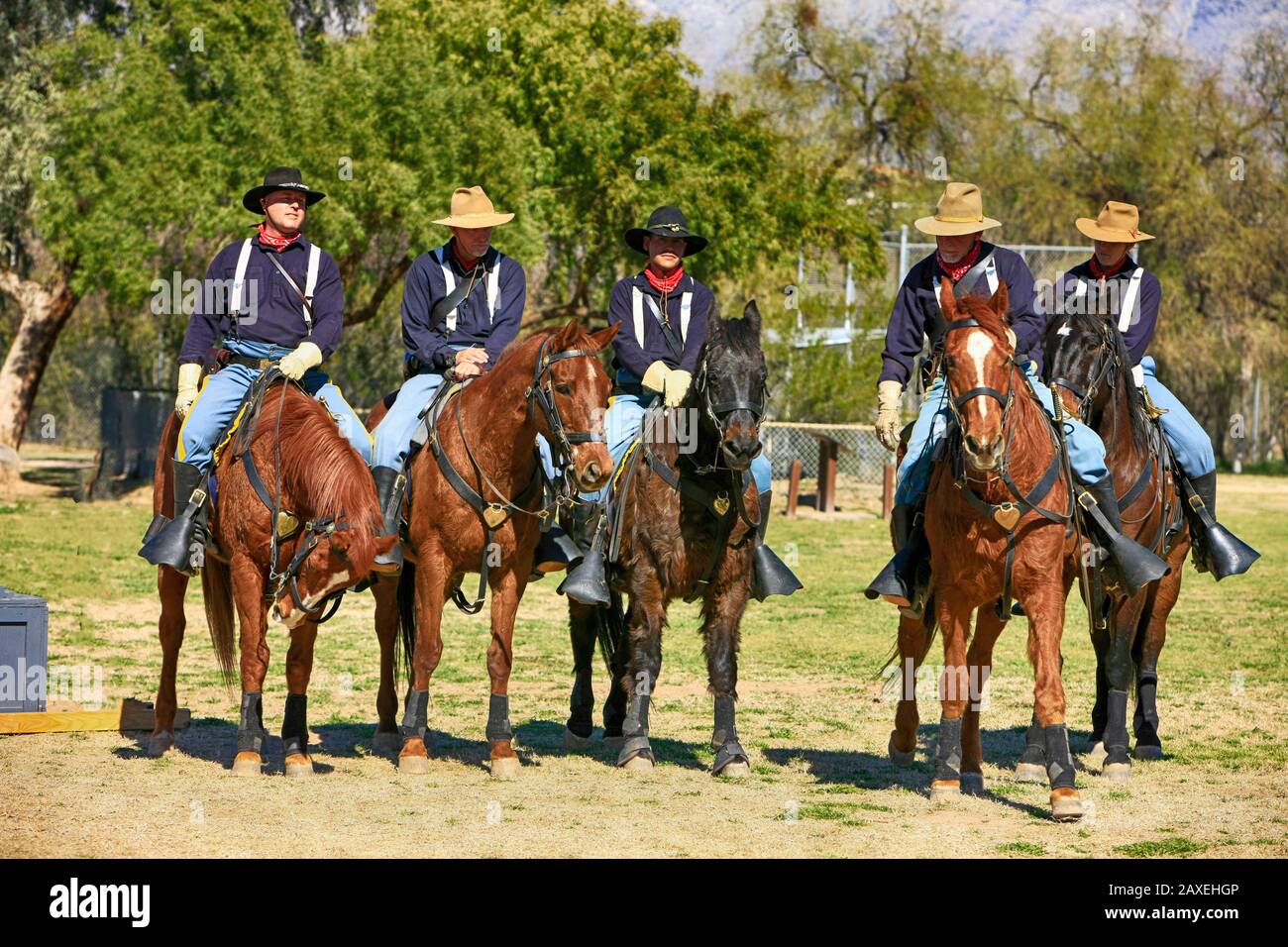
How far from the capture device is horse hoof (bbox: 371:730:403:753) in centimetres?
995

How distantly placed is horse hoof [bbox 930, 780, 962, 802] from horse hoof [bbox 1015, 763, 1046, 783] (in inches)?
24.4

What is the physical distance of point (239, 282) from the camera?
946 centimetres

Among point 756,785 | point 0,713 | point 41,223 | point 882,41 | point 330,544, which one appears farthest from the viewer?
point 882,41

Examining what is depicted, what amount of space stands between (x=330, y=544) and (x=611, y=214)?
2220cm

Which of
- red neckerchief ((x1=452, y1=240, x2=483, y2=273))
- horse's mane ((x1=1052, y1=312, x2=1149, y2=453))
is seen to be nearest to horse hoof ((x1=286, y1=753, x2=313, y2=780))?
red neckerchief ((x1=452, y1=240, x2=483, y2=273))

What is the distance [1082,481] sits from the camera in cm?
909

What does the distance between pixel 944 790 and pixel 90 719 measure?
5.27 metres

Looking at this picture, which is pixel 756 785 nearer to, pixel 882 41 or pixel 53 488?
pixel 53 488

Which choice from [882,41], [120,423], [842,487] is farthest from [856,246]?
[882,41]

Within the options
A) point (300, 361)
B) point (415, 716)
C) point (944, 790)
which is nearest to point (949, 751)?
point (944, 790)

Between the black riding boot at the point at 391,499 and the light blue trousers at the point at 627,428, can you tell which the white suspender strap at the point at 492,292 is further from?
the black riding boot at the point at 391,499

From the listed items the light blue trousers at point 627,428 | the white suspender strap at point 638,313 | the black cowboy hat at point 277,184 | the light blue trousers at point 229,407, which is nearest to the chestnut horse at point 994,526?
the light blue trousers at point 627,428

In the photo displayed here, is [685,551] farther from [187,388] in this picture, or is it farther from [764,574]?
[187,388]

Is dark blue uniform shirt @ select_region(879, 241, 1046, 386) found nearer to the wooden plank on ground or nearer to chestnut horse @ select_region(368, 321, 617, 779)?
chestnut horse @ select_region(368, 321, 617, 779)
